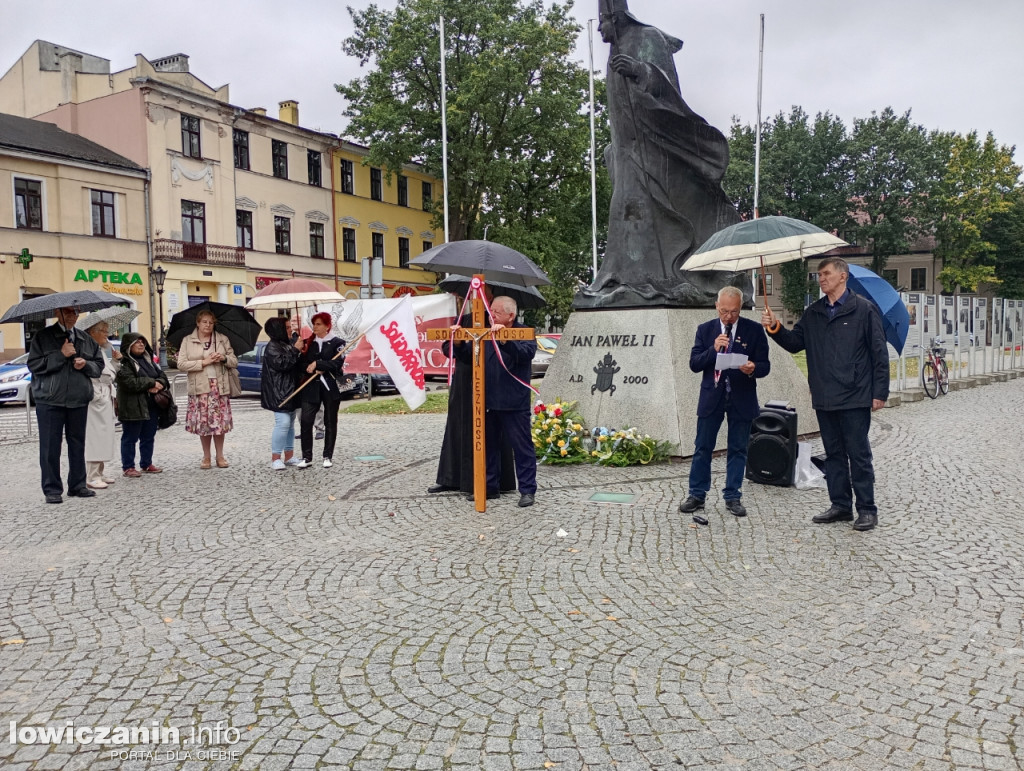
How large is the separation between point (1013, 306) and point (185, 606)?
82.5 feet

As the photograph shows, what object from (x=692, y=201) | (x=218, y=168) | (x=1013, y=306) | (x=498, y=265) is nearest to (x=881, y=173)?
(x=1013, y=306)

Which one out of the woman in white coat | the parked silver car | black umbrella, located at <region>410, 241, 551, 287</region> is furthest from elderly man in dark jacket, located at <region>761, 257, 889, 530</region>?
the parked silver car

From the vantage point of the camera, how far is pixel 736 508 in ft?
20.4

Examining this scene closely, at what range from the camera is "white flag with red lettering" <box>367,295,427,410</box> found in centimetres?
872

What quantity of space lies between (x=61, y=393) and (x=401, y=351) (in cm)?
336

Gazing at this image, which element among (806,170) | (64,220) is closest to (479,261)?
(64,220)

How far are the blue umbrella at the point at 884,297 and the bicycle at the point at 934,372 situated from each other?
5.14m

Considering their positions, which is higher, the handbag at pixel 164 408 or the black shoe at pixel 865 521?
the handbag at pixel 164 408

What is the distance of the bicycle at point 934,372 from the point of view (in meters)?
16.3

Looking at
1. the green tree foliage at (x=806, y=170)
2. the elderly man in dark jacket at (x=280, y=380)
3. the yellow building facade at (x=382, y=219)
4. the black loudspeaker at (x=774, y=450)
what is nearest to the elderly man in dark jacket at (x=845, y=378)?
the black loudspeaker at (x=774, y=450)

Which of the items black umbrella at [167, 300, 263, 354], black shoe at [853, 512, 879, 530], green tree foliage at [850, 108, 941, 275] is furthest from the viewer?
green tree foliage at [850, 108, 941, 275]

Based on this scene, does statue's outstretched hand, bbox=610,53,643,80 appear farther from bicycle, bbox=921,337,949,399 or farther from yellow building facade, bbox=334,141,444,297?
yellow building facade, bbox=334,141,444,297

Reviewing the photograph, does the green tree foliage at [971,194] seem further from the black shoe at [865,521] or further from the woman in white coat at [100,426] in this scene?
the woman in white coat at [100,426]

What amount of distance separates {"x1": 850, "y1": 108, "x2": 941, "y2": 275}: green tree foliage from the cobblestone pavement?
149ft
